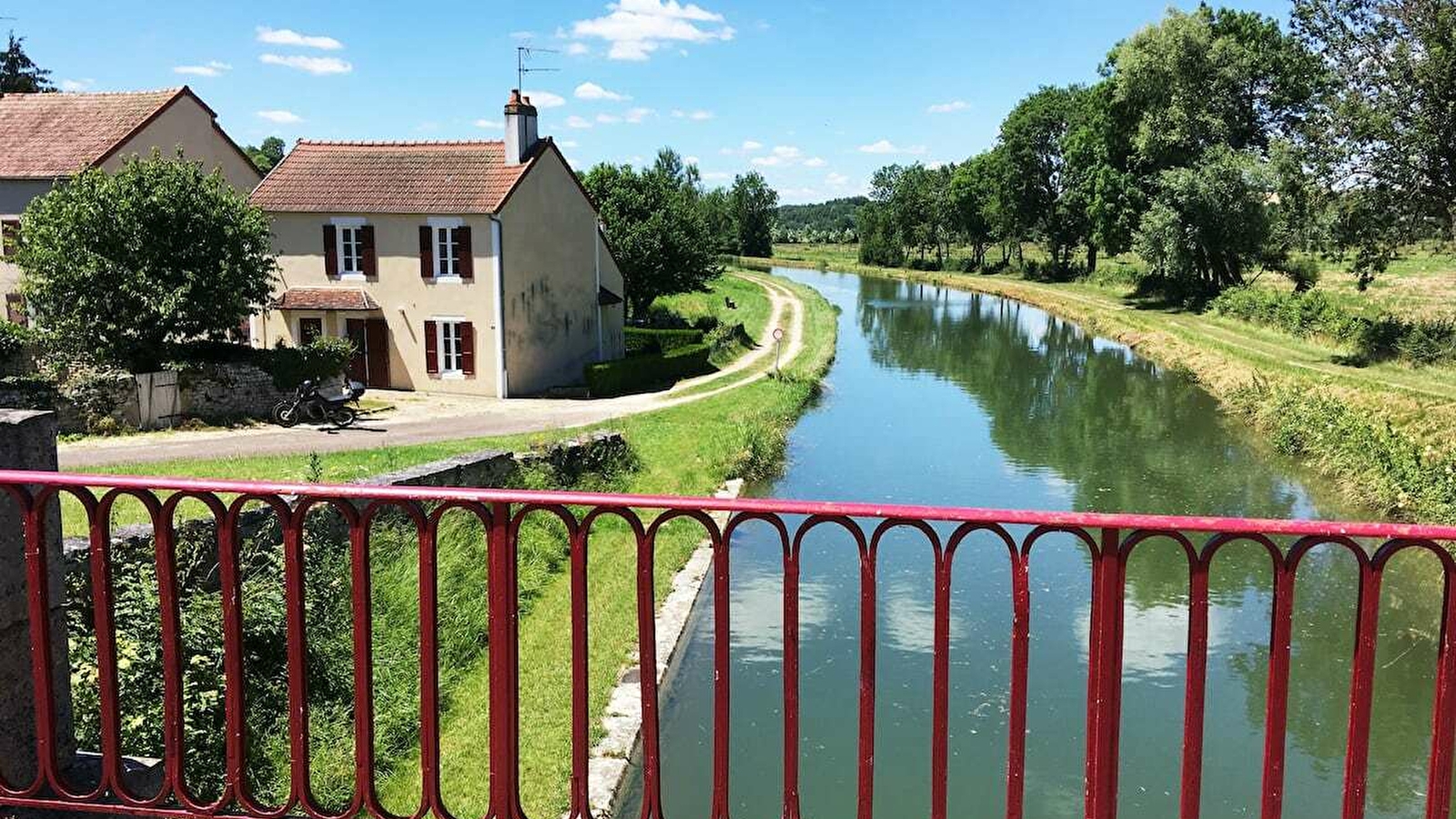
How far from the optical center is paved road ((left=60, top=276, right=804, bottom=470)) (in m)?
18.8

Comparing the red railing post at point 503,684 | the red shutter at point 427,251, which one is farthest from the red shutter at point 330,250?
the red railing post at point 503,684

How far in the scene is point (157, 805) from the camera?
4.15 m

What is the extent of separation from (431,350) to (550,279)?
12.4 ft

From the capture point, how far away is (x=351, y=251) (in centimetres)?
2878

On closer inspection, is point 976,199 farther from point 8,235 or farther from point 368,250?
point 8,235

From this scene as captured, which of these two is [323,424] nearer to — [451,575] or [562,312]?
[562,312]

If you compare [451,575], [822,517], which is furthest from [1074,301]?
[822,517]

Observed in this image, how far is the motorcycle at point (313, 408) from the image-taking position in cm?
2305

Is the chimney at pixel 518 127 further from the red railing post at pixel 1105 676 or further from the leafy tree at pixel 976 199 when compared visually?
the leafy tree at pixel 976 199

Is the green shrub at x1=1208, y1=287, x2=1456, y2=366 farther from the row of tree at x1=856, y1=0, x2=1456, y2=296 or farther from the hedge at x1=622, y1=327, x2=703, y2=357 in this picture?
the hedge at x1=622, y1=327, x2=703, y2=357

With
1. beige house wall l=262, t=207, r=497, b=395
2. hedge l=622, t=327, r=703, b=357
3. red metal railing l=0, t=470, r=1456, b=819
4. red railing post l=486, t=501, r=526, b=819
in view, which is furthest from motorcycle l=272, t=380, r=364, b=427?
red railing post l=486, t=501, r=526, b=819

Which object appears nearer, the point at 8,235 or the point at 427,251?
the point at 8,235

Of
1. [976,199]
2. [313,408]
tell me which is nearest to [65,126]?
[313,408]

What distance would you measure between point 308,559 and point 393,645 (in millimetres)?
1098
